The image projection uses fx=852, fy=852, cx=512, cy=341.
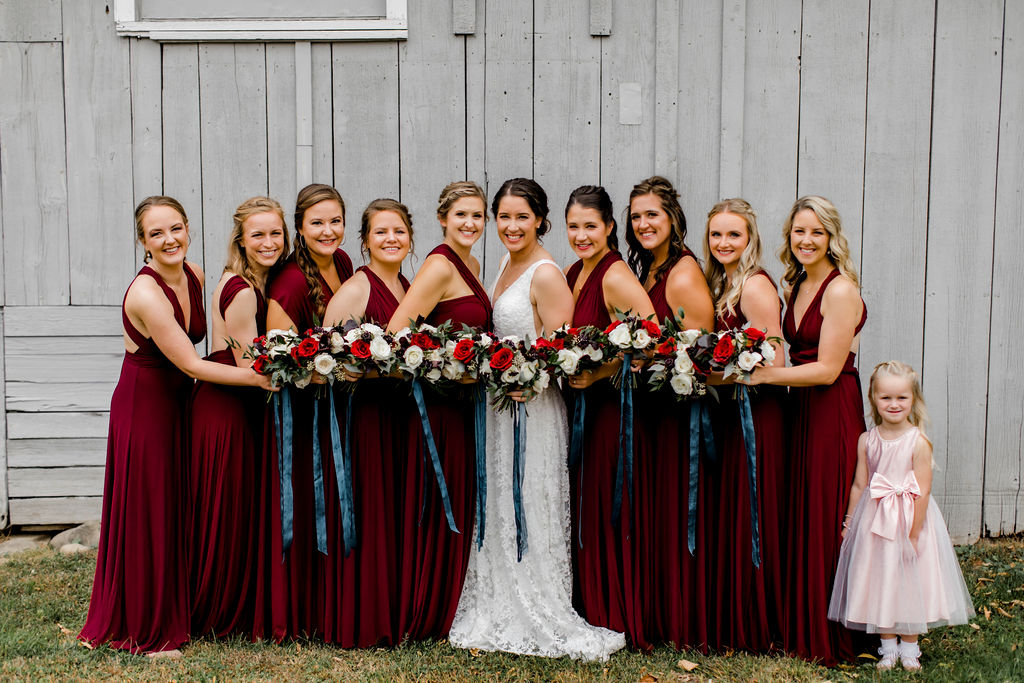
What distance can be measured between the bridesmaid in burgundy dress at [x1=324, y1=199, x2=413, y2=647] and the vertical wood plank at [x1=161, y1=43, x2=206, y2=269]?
81.6 inches

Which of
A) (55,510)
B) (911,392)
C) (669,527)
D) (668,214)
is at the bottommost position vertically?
(55,510)

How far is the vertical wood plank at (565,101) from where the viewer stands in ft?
18.7

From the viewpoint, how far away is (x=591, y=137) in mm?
5762

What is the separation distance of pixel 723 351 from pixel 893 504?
1.06 meters

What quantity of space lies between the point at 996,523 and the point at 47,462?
21.9ft

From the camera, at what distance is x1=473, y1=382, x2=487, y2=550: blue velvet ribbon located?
421 centimetres

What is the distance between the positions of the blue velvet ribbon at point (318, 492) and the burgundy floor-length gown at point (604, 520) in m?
1.26

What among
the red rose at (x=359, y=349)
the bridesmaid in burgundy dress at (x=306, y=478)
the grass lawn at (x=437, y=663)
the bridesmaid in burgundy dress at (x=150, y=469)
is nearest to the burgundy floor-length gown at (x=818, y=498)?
the grass lawn at (x=437, y=663)

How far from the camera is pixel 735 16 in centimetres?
563

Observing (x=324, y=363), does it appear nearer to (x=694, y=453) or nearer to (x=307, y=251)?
(x=307, y=251)

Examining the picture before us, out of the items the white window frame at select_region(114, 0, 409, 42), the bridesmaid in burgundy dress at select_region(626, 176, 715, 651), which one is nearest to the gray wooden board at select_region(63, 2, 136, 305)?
the white window frame at select_region(114, 0, 409, 42)

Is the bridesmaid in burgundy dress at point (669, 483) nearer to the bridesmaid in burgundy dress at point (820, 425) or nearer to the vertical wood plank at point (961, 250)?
the bridesmaid in burgundy dress at point (820, 425)

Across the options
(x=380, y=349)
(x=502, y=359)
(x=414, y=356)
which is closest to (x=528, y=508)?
(x=502, y=359)

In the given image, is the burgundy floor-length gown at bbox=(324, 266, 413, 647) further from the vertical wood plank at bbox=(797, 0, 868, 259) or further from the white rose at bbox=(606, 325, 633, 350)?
the vertical wood plank at bbox=(797, 0, 868, 259)
